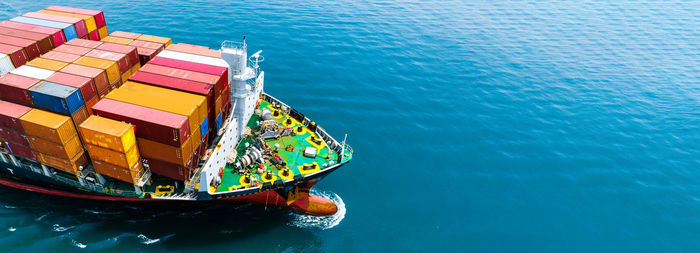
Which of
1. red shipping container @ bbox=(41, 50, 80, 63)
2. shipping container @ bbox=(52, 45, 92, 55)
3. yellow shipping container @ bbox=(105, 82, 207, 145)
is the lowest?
yellow shipping container @ bbox=(105, 82, 207, 145)

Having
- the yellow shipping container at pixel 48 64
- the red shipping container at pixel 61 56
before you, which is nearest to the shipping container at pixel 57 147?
the yellow shipping container at pixel 48 64

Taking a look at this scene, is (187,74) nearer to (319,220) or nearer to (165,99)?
(165,99)

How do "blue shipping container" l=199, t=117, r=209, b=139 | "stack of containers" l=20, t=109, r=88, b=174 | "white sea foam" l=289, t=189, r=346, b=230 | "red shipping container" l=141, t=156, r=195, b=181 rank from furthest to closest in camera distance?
1. "white sea foam" l=289, t=189, r=346, b=230
2. "blue shipping container" l=199, t=117, r=209, b=139
3. "red shipping container" l=141, t=156, r=195, b=181
4. "stack of containers" l=20, t=109, r=88, b=174

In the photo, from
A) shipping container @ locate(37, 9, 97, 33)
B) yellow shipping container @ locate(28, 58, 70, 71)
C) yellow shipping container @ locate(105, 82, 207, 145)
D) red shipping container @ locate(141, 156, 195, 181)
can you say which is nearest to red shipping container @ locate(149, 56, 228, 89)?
yellow shipping container @ locate(105, 82, 207, 145)

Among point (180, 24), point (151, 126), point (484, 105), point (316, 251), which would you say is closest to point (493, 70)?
point (484, 105)

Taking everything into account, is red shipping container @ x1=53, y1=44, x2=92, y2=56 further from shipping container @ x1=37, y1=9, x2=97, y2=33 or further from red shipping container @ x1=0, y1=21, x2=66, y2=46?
shipping container @ x1=37, y1=9, x2=97, y2=33

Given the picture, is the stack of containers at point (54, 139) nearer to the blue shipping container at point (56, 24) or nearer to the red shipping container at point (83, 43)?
the red shipping container at point (83, 43)
